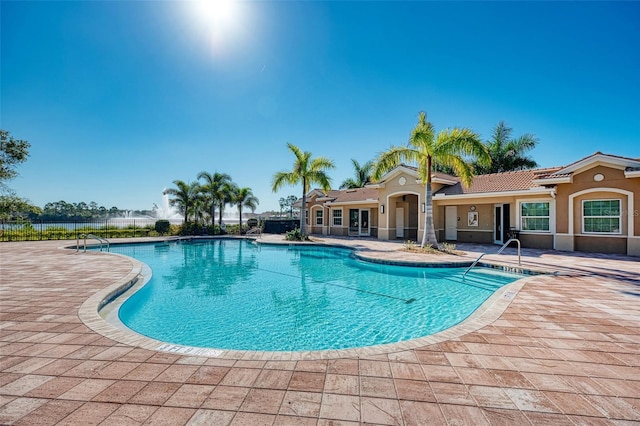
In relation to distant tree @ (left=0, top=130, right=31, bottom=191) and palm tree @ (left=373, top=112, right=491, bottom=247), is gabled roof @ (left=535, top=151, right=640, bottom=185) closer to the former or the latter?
palm tree @ (left=373, top=112, right=491, bottom=247)

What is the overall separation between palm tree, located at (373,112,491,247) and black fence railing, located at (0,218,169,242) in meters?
A: 19.5

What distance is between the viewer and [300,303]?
7.37 meters

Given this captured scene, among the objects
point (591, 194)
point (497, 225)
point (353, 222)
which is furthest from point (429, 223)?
point (353, 222)

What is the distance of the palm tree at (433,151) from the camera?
1277 centimetres

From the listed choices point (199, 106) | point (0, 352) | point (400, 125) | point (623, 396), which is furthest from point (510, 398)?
point (199, 106)

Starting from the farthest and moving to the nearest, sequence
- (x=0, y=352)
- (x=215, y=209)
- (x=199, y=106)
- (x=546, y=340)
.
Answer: (x=215, y=209)
(x=199, y=106)
(x=546, y=340)
(x=0, y=352)

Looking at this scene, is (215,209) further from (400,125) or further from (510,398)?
(510,398)

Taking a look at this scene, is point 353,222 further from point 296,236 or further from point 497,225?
point 497,225

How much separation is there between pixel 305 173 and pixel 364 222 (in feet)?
23.4

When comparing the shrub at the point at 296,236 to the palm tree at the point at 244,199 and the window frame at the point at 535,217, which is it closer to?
the palm tree at the point at 244,199

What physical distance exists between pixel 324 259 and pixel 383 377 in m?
11.2

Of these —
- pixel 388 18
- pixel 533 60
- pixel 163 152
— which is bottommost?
pixel 163 152

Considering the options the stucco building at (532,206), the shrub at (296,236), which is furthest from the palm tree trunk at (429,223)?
the shrub at (296,236)

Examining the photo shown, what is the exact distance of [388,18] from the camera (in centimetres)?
1138
